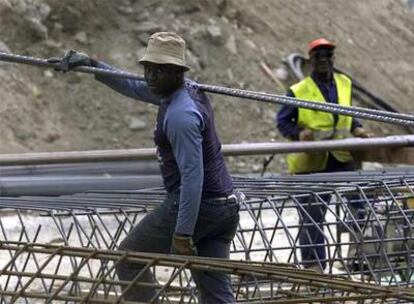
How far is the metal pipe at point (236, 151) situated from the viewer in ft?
25.2

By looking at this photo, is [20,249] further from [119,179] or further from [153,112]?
[153,112]

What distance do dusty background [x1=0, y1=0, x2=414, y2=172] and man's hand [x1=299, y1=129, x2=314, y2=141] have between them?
466 cm

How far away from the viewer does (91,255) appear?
4.95 metres

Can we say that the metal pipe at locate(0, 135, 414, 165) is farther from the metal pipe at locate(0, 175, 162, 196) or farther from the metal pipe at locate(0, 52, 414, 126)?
the metal pipe at locate(0, 52, 414, 126)

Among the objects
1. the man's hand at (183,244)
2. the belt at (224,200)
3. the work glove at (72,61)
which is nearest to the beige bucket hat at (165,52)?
the belt at (224,200)

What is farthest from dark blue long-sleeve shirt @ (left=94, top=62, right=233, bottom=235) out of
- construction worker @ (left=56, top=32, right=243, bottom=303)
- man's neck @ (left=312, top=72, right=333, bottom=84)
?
man's neck @ (left=312, top=72, right=333, bottom=84)

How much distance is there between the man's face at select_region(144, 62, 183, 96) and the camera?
5539 mm

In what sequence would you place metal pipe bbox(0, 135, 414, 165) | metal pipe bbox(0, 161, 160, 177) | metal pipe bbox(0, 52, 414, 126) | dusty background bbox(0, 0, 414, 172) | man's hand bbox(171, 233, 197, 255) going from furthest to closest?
dusty background bbox(0, 0, 414, 172), metal pipe bbox(0, 161, 160, 177), metal pipe bbox(0, 135, 414, 165), metal pipe bbox(0, 52, 414, 126), man's hand bbox(171, 233, 197, 255)

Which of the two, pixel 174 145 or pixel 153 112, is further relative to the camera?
pixel 153 112

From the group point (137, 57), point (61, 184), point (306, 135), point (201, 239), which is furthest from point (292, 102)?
point (137, 57)

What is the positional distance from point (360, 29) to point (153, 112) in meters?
5.11

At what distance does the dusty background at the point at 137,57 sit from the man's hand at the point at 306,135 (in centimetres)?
466

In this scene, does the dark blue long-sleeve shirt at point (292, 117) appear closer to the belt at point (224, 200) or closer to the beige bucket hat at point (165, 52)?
the belt at point (224, 200)

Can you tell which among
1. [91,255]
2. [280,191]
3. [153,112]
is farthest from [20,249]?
[153,112]
